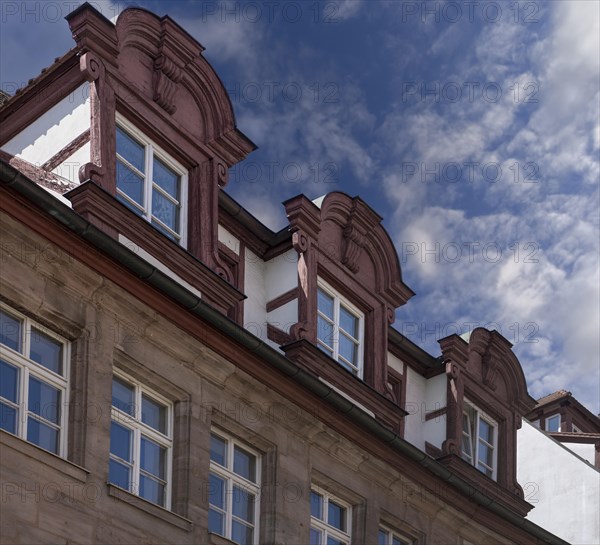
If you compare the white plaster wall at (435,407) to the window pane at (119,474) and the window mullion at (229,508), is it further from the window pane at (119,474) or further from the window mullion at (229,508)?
the window pane at (119,474)

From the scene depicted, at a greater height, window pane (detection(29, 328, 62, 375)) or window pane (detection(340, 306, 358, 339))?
window pane (detection(340, 306, 358, 339))

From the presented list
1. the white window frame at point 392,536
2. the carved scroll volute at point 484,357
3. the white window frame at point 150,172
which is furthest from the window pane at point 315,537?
the carved scroll volute at point 484,357

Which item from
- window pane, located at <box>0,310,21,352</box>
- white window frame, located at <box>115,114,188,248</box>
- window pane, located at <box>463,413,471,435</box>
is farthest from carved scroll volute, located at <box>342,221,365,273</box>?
window pane, located at <box>0,310,21,352</box>

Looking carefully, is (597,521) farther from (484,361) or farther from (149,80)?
(149,80)

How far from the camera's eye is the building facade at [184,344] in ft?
61.5

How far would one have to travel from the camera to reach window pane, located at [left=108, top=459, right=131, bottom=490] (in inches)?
761

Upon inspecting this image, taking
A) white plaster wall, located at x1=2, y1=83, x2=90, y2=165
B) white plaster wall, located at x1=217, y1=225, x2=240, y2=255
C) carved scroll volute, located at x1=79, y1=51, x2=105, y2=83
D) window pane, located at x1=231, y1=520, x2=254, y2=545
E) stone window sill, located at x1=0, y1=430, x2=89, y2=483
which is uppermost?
carved scroll volute, located at x1=79, y1=51, x2=105, y2=83

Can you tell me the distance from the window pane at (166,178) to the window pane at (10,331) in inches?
156

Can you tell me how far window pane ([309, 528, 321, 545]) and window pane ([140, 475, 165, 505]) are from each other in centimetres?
325

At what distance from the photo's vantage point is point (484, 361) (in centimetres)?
2936

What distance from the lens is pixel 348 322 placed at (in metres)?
25.6

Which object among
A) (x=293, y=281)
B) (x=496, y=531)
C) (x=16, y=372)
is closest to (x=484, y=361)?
(x=496, y=531)

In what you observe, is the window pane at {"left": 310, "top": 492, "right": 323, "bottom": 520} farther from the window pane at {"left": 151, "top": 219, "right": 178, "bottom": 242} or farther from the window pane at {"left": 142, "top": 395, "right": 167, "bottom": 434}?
the window pane at {"left": 151, "top": 219, "right": 178, "bottom": 242}

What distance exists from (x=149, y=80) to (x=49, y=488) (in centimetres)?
656
